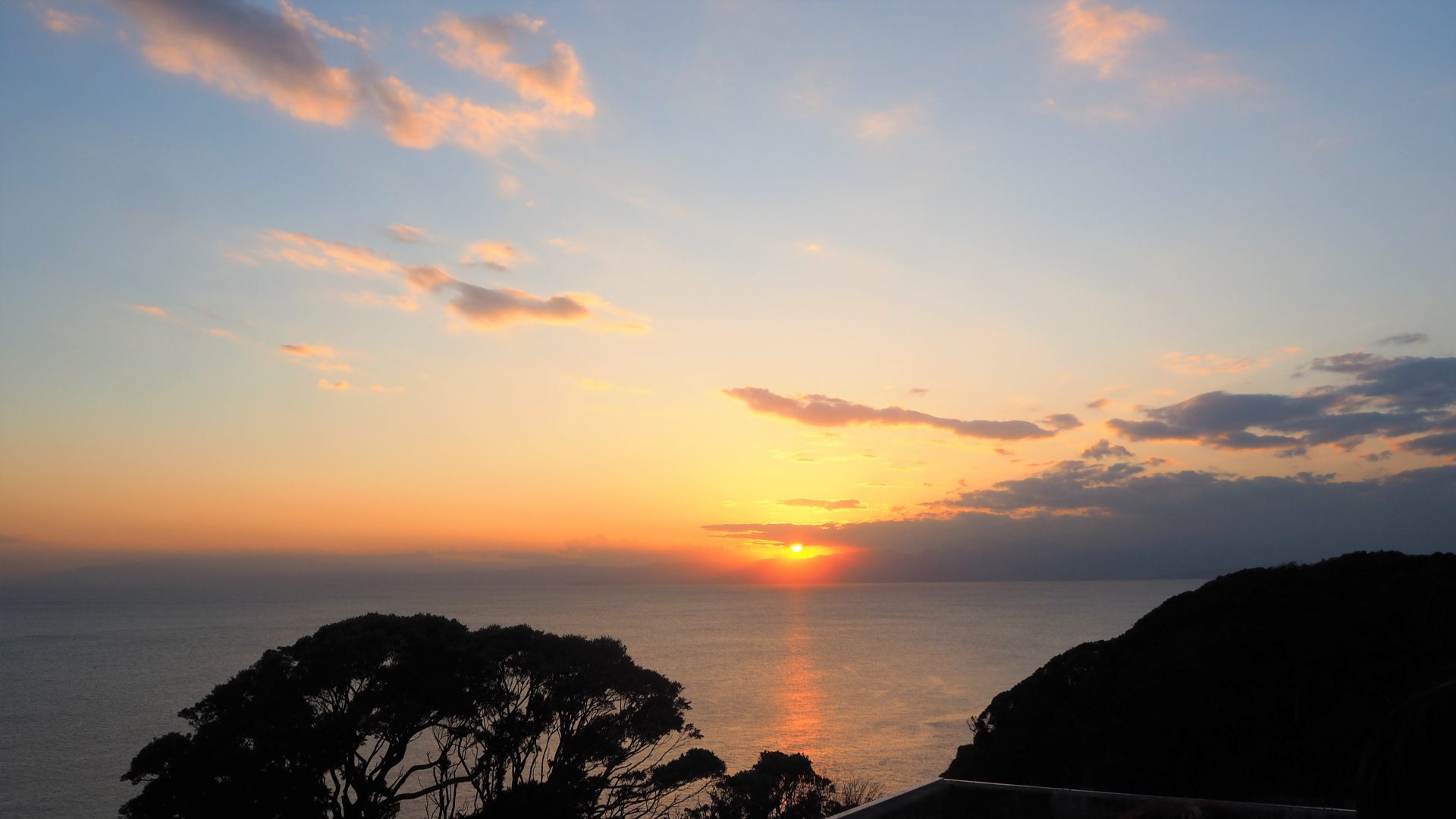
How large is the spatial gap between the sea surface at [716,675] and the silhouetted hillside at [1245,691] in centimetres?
1693

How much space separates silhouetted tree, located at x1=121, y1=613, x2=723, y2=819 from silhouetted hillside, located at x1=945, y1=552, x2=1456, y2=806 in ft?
28.5

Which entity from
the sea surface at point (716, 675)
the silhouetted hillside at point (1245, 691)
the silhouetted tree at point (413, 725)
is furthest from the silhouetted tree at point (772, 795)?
the sea surface at point (716, 675)

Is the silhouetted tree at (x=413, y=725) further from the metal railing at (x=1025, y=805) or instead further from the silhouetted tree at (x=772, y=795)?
the metal railing at (x=1025, y=805)

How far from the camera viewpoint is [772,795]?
21.8 metres

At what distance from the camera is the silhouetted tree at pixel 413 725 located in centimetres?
1708

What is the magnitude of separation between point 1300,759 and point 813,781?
36.4 ft

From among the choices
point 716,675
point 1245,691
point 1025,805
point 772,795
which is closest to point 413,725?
point 772,795

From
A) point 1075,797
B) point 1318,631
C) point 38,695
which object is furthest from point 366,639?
point 38,695

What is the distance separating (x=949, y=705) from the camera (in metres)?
59.8

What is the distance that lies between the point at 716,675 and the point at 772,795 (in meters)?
58.5

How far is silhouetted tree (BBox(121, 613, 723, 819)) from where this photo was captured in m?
17.1

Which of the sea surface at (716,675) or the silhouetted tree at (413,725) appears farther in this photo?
the sea surface at (716,675)

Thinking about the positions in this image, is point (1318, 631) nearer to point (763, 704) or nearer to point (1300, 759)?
point (1300, 759)

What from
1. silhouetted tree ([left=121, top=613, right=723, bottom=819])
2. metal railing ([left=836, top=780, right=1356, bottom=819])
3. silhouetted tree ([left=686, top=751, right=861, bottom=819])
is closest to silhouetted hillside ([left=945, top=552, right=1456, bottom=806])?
silhouetted tree ([left=686, top=751, right=861, bottom=819])
